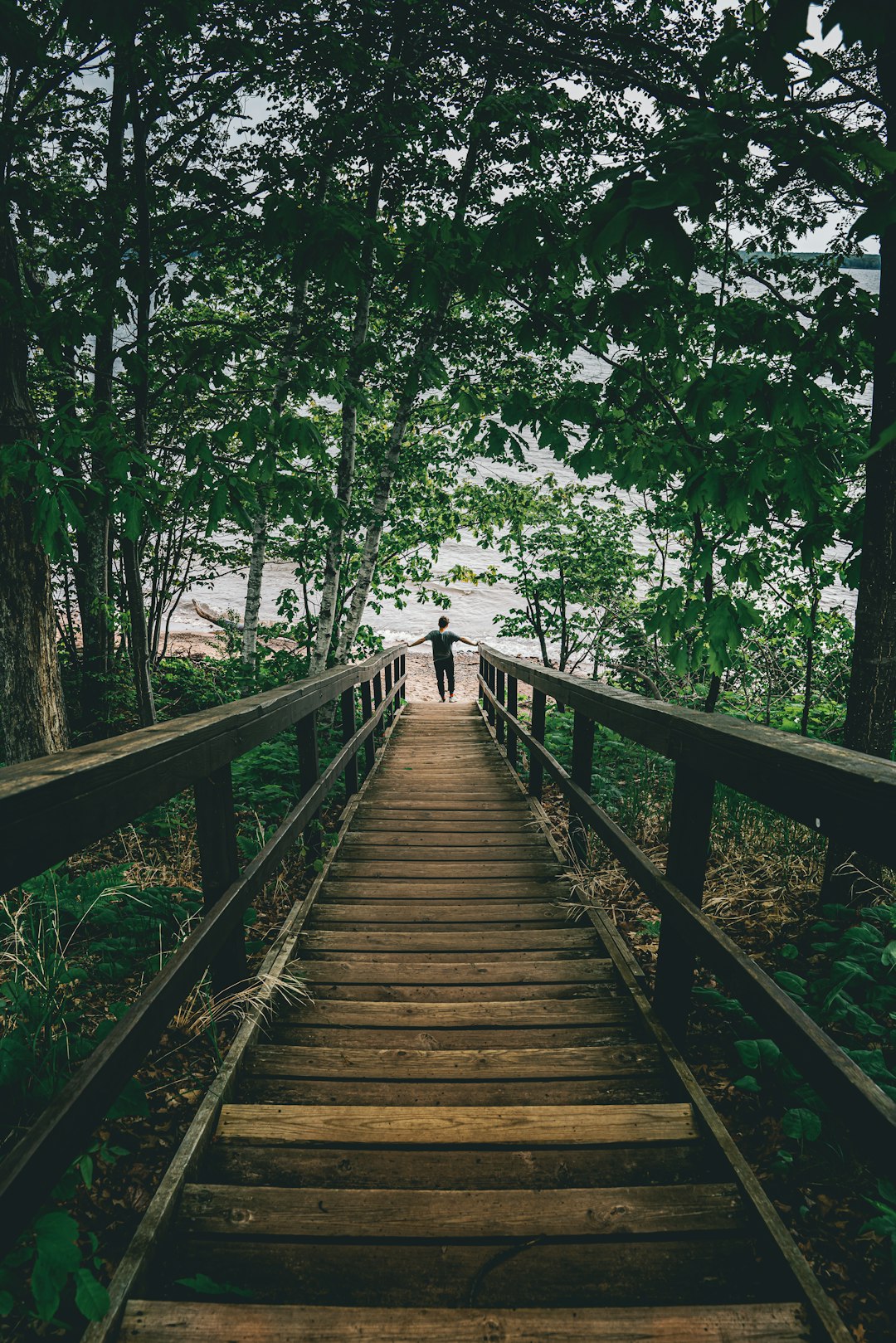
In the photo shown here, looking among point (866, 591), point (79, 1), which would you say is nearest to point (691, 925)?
point (866, 591)

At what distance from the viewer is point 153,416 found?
24.6 feet

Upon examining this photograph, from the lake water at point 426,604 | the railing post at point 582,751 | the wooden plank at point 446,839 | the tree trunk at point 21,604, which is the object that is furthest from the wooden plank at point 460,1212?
the lake water at point 426,604

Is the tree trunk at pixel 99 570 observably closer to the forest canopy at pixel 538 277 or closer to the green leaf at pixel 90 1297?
the forest canopy at pixel 538 277

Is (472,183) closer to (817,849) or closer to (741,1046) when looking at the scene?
(817,849)

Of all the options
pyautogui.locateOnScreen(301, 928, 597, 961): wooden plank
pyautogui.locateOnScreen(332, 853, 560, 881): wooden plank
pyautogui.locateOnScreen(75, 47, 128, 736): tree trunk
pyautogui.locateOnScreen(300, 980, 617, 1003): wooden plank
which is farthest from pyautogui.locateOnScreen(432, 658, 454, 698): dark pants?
pyautogui.locateOnScreen(300, 980, 617, 1003): wooden plank

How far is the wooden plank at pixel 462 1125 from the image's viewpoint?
162 centimetres

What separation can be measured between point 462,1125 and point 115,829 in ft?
4.14

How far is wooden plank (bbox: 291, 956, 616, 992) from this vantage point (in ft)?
7.95

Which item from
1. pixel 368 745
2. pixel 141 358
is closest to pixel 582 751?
pixel 368 745

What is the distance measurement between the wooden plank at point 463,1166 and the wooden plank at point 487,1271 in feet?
0.57

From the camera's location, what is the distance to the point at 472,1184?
4.96 ft

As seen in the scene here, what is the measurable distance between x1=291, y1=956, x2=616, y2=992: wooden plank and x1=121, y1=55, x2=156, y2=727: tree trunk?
2186mm

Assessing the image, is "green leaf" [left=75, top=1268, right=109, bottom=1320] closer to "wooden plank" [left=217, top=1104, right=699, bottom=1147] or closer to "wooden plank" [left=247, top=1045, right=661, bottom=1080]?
"wooden plank" [left=217, top=1104, right=699, bottom=1147]

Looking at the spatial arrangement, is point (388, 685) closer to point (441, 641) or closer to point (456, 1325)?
point (441, 641)
